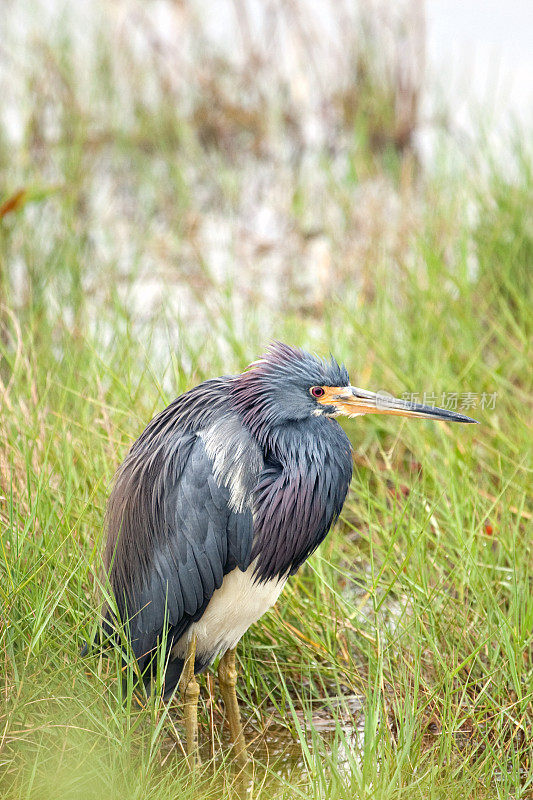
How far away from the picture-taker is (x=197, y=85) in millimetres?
7289

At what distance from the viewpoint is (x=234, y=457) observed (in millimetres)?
2268

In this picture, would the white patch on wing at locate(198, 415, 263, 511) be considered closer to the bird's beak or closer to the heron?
the heron

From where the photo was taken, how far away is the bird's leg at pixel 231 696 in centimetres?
248

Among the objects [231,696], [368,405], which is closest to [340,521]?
[231,696]

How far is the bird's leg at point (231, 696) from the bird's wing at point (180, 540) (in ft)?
0.68

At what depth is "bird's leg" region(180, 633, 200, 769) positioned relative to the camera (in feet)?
7.98

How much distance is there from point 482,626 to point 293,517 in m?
0.75

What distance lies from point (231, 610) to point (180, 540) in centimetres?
26

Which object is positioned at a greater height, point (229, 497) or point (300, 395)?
point (300, 395)

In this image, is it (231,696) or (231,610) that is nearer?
(231,610)

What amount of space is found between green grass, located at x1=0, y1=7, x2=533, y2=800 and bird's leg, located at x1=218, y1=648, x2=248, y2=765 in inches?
2.2

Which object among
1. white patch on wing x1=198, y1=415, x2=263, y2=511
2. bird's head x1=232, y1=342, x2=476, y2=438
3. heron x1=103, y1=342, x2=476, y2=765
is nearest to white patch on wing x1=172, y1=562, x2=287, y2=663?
heron x1=103, y1=342, x2=476, y2=765

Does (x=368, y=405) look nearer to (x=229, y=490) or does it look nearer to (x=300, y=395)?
(x=300, y=395)

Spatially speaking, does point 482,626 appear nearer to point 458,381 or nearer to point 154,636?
point 154,636
